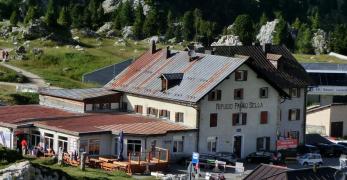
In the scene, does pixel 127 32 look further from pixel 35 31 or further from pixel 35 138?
pixel 35 138

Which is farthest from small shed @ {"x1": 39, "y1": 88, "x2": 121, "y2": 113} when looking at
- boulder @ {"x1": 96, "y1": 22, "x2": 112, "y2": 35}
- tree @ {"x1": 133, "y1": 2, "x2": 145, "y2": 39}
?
tree @ {"x1": 133, "y1": 2, "x2": 145, "y2": 39}

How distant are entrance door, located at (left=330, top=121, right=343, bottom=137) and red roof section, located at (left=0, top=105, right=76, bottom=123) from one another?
3138 centimetres

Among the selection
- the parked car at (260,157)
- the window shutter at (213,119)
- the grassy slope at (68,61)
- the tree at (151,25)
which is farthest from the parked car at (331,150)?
the tree at (151,25)

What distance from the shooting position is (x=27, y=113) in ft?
237

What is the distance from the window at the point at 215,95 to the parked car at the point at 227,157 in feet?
13.9

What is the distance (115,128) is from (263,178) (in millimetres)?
23405

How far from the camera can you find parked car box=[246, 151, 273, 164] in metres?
70.2

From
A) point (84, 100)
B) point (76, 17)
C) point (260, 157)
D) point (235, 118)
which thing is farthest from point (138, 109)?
point (76, 17)

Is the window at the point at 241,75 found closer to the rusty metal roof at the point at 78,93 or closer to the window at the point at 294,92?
the window at the point at 294,92

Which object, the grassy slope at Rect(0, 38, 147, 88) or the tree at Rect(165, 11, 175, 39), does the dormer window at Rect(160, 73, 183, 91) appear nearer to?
the grassy slope at Rect(0, 38, 147, 88)

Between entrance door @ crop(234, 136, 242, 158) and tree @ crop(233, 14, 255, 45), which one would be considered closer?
entrance door @ crop(234, 136, 242, 158)

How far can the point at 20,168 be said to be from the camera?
43.0 meters

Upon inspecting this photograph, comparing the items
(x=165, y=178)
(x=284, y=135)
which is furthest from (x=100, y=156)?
(x=284, y=135)

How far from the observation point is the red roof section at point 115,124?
65750mm
